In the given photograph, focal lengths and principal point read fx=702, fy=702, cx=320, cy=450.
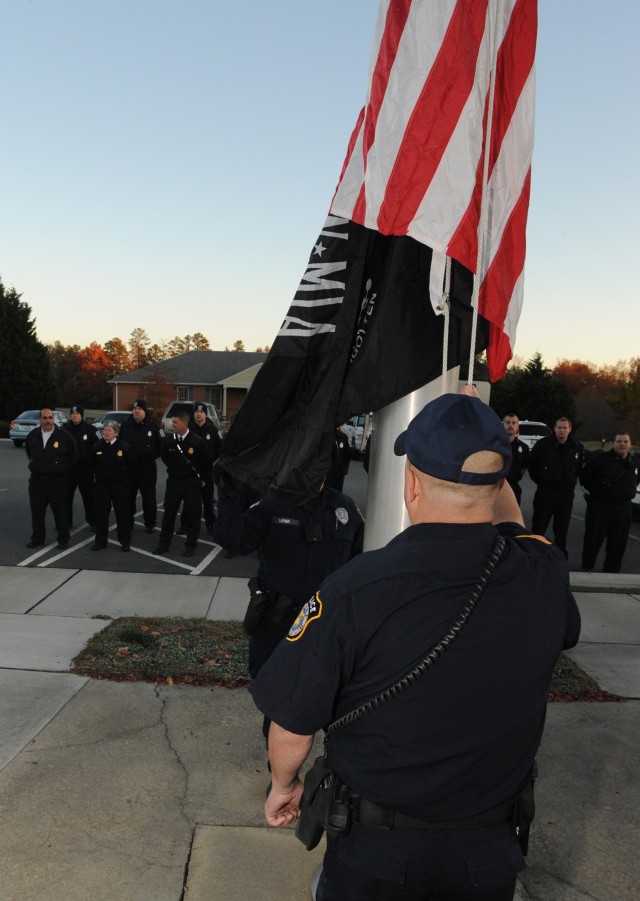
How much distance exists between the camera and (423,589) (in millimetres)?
1555

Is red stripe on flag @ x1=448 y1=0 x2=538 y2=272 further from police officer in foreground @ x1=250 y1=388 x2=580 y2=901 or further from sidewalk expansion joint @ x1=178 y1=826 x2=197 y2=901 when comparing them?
sidewalk expansion joint @ x1=178 y1=826 x2=197 y2=901

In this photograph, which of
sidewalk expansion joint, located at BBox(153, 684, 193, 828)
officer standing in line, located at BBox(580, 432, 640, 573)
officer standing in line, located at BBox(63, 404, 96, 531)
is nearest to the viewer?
sidewalk expansion joint, located at BBox(153, 684, 193, 828)

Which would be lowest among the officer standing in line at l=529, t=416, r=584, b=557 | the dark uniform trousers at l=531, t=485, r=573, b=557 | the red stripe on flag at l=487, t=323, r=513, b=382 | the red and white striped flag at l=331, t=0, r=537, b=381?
the dark uniform trousers at l=531, t=485, r=573, b=557

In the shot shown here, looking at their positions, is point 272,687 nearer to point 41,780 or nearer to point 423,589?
point 423,589

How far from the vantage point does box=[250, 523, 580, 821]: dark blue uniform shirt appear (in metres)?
1.56

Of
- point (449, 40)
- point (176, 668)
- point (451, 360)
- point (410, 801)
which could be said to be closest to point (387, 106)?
point (449, 40)

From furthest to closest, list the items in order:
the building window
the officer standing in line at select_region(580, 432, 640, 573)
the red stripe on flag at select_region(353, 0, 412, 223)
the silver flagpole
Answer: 1. the building window
2. the officer standing in line at select_region(580, 432, 640, 573)
3. the silver flagpole
4. the red stripe on flag at select_region(353, 0, 412, 223)

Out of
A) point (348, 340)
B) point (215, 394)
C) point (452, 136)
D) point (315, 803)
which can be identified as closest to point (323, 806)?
point (315, 803)

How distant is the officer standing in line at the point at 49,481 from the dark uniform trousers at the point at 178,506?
4.56 ft

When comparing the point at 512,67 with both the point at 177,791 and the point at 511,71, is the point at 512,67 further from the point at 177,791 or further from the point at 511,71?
the point at 177,791

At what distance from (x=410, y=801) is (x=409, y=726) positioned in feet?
Result: 0.60

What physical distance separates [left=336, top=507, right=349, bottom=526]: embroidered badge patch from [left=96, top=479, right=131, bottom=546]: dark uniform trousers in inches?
249

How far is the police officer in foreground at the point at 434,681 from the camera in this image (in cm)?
156

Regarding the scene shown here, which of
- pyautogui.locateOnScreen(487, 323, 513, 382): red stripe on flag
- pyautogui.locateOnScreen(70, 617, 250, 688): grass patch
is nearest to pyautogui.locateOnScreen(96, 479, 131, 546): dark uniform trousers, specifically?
→ pyautogui.locateOnScreen(70, 617, 250, 688): grass patch
